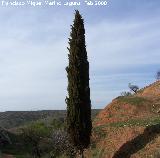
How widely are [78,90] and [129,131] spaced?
6.06 m

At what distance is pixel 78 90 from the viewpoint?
34000 mm

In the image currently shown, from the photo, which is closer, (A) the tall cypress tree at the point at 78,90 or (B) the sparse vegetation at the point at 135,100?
(A) the tall cypress tree at the point at 78,90

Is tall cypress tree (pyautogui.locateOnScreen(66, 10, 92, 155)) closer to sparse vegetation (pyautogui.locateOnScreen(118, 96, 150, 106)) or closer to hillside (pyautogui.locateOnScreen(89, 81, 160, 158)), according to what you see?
hillside (pyautogui.locateOnScreen(89, 81, 160, 158))

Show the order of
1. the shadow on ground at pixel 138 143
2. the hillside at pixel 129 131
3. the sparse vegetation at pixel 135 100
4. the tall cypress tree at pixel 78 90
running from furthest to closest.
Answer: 1. the sparse vegetation at pixel 135 100
2. the tall cypress tree at pixel 78 90
3. the shadow on ground at pixel 138 143
4. the hillside at pixel 129 131

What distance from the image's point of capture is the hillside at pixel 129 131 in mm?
32219

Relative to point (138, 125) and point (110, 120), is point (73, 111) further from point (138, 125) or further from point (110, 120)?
point (110, 120)

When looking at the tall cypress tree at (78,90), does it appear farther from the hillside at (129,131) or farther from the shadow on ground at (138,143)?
the hillside at (129,131)

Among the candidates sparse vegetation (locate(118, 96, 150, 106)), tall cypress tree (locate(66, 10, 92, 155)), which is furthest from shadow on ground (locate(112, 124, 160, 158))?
sparse vegetation (locate(118, 96, 150, 106))

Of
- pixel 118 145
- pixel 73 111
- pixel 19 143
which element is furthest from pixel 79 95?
pixel 19 143

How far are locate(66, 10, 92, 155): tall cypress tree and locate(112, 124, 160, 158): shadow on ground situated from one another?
2919 mm

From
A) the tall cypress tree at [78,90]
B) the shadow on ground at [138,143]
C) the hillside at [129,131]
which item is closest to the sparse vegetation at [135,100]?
the hillside at [129,131]

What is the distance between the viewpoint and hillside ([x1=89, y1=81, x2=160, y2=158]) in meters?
32.2

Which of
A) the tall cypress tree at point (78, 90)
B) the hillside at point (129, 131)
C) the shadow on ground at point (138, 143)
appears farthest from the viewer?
the tall cypress tree at point (78, 90)

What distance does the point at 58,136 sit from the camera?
49.4 metres
